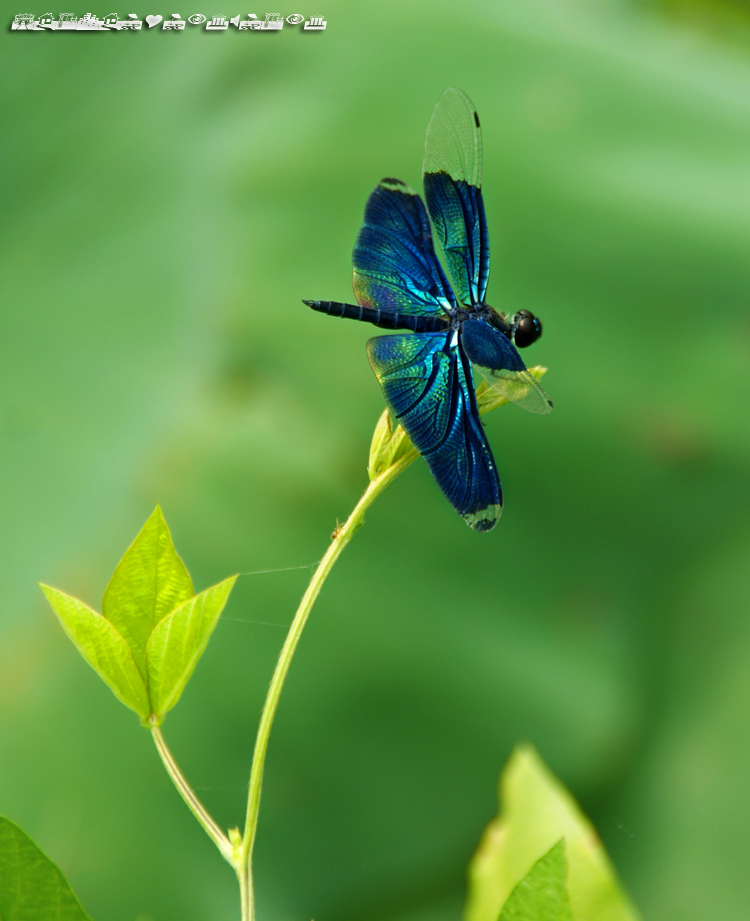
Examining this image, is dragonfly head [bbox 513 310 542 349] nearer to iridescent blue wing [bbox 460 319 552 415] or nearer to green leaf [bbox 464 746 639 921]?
iridescent blue wing [bbox 460 319 552 415]

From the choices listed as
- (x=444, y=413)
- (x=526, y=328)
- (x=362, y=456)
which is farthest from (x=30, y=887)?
(x=362, y=456)

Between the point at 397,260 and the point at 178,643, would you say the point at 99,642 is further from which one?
the point at 397,260

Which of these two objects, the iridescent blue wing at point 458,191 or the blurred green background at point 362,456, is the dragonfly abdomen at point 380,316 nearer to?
the iridescent blue wing at point 458,191

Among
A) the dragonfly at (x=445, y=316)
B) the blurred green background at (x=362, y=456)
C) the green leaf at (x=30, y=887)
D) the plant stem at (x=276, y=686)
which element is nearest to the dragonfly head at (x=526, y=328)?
the dragonfly at (x=445, y=316)

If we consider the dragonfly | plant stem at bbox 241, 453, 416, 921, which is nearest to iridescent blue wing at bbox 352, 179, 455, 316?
the dragonfly

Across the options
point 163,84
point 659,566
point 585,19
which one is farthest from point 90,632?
point 585,19
